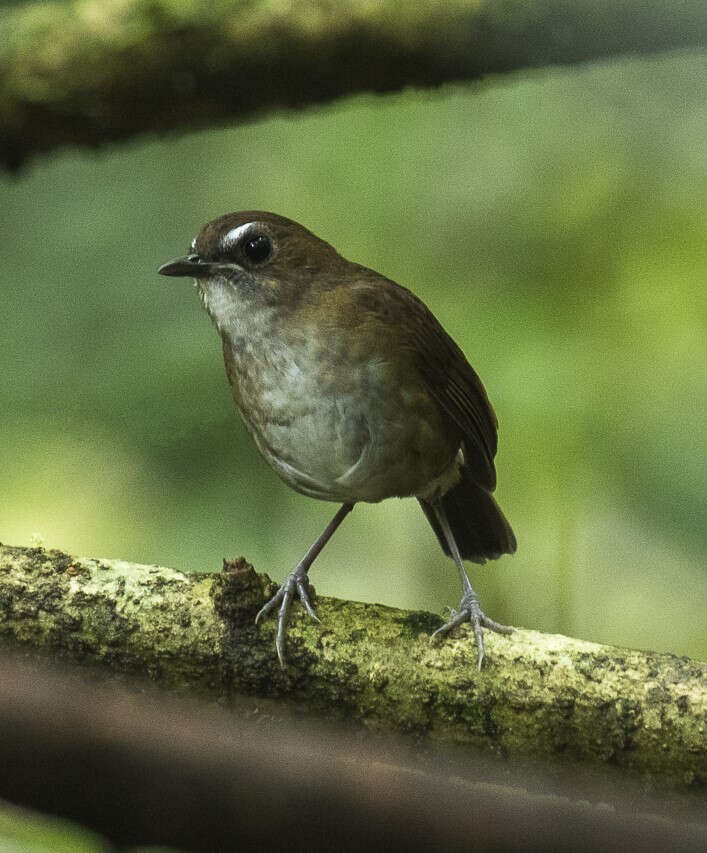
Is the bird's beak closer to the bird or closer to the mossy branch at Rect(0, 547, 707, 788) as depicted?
the bird

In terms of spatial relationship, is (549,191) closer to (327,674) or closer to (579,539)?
(579,539)

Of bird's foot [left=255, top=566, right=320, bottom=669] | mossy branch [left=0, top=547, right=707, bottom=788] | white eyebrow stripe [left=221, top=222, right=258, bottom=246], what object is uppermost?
white eyebrow stripe [left=221, top=222, right=258, bottom=246]

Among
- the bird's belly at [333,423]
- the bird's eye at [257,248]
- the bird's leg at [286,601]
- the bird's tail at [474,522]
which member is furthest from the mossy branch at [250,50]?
the bird's leg at [286,601]

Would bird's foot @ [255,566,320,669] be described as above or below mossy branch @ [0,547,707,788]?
above

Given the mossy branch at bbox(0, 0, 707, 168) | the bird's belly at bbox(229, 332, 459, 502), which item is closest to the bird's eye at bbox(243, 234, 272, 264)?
the bird's belly at bbox(229, 332, 459, 502)

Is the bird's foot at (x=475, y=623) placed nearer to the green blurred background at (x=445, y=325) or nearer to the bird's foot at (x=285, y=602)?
the bird's foot at (x=285, y=602)

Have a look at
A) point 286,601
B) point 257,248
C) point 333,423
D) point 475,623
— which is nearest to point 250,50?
point 257,248

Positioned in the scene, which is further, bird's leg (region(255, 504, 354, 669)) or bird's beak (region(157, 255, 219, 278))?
bird's beak (region(157, 255, 219, 278))

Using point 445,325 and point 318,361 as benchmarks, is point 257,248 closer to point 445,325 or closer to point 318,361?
point 318,361
